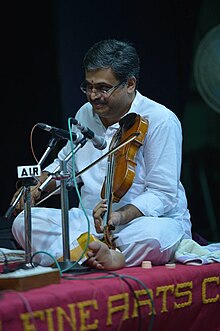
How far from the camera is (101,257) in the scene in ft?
8.95

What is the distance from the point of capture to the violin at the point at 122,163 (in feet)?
9.66

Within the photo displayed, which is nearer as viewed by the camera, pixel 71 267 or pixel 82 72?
pixel 71 267

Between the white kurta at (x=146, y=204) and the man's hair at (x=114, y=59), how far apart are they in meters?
0.16

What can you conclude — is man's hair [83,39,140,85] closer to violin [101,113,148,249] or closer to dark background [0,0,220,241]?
violin [101,113,148,249]

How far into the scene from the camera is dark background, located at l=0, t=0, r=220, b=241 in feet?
14.8

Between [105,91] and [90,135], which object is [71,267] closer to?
[90,135]

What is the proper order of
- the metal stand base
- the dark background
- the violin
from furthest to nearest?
the dark background → the violin → the metal stand base

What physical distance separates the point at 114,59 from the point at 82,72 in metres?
1.35

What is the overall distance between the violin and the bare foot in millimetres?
156

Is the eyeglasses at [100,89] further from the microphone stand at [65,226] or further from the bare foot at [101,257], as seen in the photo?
the bare foot at [101,257]

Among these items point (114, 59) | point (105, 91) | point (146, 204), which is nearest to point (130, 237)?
point (146, 204)

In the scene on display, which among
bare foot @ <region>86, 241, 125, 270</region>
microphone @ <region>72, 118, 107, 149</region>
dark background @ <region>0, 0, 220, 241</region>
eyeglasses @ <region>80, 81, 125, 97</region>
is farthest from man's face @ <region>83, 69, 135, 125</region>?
dark background @ <region>0, 0, 220, 241</region>

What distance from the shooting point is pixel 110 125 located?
3357 millimetres

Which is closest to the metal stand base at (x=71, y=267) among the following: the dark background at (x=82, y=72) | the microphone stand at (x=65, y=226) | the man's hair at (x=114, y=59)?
the microphone stand at (x=65, y=226)
